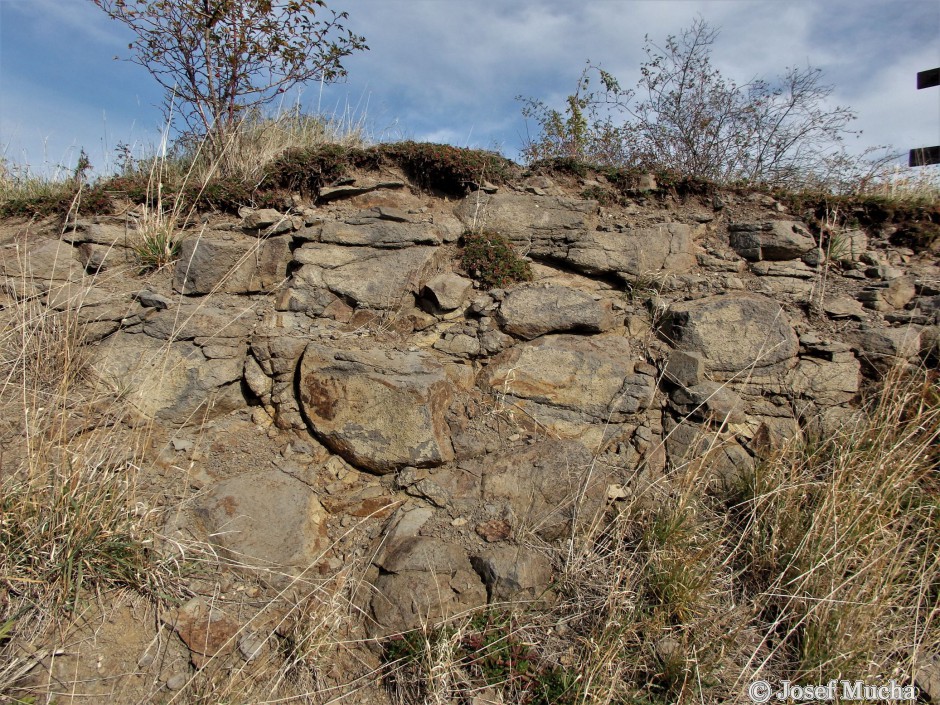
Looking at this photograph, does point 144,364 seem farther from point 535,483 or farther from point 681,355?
point 681,355

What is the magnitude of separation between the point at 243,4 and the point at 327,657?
18.6 feet

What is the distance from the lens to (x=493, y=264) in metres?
4.45

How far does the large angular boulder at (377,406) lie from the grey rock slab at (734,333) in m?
1.80

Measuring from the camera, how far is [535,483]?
134 inches

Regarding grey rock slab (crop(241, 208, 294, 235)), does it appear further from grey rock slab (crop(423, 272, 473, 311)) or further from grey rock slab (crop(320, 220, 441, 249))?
grey rock slab (crop(423, 272, 473, 311))

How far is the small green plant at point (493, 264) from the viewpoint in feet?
14.5

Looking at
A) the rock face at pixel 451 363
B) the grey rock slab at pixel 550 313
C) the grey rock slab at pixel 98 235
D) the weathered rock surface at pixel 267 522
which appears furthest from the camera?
the grey rock slab at pixel 98 235

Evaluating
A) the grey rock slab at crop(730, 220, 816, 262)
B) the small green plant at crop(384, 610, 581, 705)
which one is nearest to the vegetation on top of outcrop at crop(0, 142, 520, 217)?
the grey rock slab at crop(730, 220, 816, 262)

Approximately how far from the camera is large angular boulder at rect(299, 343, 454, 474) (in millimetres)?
3473

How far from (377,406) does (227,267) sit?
1.78 metres

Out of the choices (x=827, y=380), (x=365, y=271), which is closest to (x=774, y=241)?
(x=827, y=380)

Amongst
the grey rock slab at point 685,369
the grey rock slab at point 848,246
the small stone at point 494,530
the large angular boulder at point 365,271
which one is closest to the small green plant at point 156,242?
the large angular boulder at point 365,271

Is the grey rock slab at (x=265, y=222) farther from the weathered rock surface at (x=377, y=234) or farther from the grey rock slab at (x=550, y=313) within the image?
the grey rock slab at (x=550, y=313)

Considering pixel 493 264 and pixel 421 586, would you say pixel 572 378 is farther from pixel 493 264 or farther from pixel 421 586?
pixel 421 586
